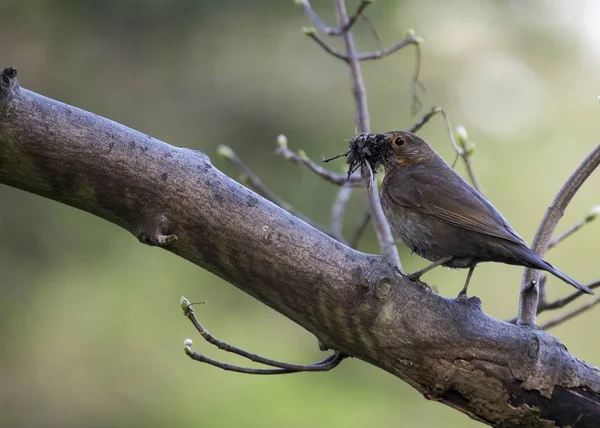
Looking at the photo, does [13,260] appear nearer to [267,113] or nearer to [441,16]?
[267,113]

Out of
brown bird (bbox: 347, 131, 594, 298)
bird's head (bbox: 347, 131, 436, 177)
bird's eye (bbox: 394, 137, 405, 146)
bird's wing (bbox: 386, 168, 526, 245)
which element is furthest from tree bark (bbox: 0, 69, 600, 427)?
bird's eye (bbox: 394, 137, 405, 146)

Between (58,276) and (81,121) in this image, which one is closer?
(81,121)

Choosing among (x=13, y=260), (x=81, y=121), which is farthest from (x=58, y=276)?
(x=81, y=121)

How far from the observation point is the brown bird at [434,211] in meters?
2.83

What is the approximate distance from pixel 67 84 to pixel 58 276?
182 cm

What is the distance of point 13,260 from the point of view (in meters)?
7.64

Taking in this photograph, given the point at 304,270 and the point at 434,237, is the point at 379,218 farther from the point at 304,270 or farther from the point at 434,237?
the point at 304,270

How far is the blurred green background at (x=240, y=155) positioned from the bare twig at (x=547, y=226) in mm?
4022

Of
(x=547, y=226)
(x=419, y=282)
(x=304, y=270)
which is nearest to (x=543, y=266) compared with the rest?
(x=547, y=226)

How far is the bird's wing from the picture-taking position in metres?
2.85

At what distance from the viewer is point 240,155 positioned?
7.43m

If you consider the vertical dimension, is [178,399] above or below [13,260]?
below

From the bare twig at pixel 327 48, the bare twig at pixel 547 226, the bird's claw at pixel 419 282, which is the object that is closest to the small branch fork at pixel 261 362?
the bird's claw at pixel 419 282

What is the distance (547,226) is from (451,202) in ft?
1.48
